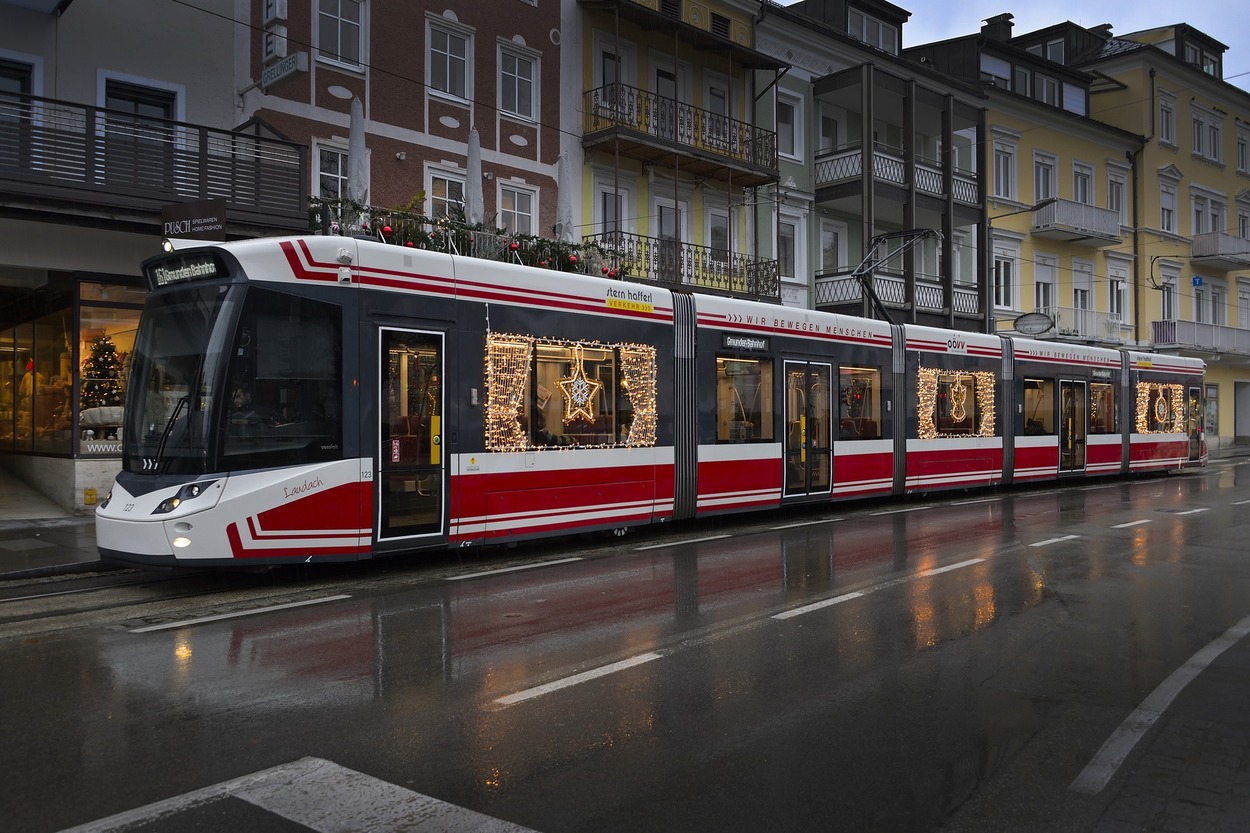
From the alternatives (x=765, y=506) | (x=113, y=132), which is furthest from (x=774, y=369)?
(x=113, y=132)

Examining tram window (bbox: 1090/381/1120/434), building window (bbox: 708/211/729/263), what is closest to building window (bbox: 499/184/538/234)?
building window (bbox: 708/211/729/263)

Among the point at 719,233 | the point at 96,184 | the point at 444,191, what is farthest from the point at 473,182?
the point at 719,233

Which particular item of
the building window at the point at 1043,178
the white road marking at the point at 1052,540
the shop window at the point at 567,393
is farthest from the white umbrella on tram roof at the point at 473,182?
the building window at the point at 1043,178

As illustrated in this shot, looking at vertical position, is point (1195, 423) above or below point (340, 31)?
below

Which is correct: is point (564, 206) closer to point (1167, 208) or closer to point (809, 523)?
point (809, 523)

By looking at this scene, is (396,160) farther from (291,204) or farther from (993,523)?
(993,523)

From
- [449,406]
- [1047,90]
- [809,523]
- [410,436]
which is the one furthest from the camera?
[1047,90]

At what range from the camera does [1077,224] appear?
121 feet

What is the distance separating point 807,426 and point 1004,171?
24111mm

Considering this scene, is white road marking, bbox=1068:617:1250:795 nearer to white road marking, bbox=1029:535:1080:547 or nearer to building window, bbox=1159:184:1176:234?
white road marking, bbox=1029:535:1080:547

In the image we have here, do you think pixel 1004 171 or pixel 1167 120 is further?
pixel 1167 120

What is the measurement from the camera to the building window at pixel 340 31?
18.2m

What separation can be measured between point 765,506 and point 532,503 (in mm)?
4852

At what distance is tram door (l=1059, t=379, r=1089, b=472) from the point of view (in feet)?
73.4
